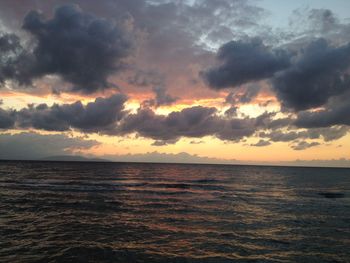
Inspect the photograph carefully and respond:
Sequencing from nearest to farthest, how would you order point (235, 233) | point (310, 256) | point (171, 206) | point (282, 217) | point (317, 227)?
point (310, 256)
point (235, 233)
point (317, 227)
point (282, 217)
point (171, 206)

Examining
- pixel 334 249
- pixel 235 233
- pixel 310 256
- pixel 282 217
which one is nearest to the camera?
Answer: pixel 310 256

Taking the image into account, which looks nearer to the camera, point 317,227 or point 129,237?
point 129,237

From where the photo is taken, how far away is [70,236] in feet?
69.6

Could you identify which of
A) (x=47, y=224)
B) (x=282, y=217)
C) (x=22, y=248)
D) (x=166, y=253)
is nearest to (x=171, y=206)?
(x=282, y=217)

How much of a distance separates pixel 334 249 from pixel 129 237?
15.0m

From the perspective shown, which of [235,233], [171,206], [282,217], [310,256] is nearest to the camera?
[310,256]

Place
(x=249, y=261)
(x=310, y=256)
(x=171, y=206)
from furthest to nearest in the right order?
(x=171, y=206) < (x=310, y=256) < (x=249, y=261)

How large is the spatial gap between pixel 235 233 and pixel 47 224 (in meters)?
16.5

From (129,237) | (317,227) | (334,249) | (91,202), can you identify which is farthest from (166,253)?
(91,202)

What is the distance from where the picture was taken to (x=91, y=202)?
37.6 m

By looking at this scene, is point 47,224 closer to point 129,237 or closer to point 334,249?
point 129,237

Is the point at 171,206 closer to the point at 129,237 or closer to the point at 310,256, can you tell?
the point at 129,237

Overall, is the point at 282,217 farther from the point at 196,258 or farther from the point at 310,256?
the point at 196,258

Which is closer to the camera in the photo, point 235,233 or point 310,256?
point 310,256
